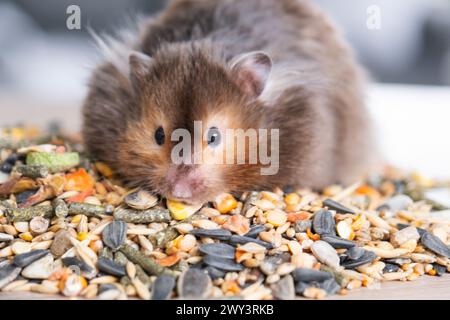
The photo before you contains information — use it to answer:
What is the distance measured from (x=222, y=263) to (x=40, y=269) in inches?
23.5

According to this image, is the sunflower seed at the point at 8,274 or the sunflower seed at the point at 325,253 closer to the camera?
the sunflower seed at the point at 8,274

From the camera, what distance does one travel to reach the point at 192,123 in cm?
206

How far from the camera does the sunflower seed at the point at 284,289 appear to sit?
1692 mm

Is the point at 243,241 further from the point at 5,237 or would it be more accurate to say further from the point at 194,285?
the point at 5,237

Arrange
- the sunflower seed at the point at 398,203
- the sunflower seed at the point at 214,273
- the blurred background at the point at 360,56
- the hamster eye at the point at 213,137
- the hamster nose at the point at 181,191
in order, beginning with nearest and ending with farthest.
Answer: the sunflower seed at the point at 214,273 → the hamster nose at the point at 181,191 → the hamster eye at the point at 213,137 → the sunflower seed at the point at 398,203 → the blurred background at the point at 360,56

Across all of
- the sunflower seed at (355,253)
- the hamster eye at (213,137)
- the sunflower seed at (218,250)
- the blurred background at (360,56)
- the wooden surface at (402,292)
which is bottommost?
the wooden surface at (402,292)

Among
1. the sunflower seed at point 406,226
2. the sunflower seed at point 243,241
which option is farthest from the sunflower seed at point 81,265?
the sunflower seed at point 406,226

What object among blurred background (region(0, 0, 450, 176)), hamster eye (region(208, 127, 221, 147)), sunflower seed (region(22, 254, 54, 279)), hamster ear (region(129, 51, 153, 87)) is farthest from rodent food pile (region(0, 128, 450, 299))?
blurred background (region(0, 0, 450, 176))

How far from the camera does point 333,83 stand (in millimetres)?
2646

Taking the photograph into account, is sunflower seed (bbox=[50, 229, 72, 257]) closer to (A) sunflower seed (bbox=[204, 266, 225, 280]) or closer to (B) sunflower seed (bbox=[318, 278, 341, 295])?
(A) sunflower seed (bbox=[204, 266, 225, 280])

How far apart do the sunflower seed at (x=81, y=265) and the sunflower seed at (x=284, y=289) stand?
1.93ft

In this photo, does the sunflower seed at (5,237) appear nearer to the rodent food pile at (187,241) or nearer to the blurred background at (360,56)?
the rodent food pile at (187,241)

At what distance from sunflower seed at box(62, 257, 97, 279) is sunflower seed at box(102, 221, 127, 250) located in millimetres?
114
